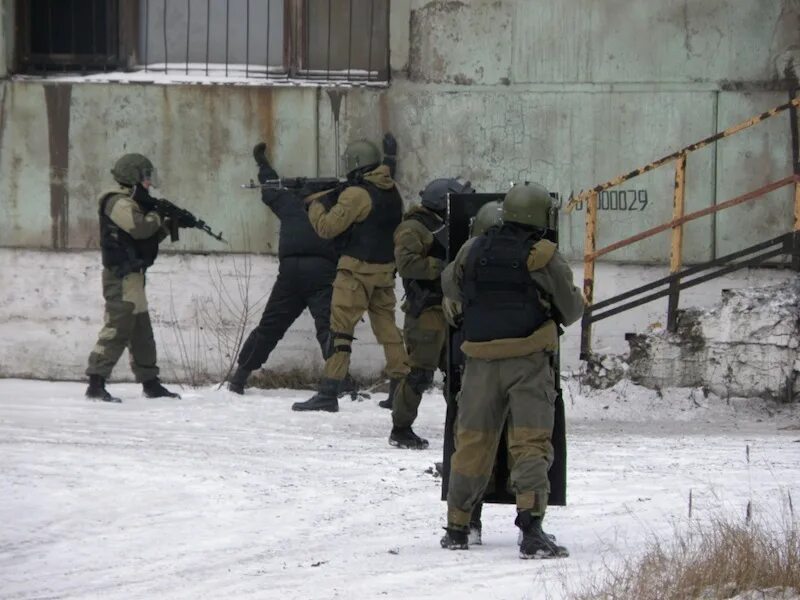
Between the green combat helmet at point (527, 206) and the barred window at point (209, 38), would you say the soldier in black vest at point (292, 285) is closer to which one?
the barred window at point (209, 38)

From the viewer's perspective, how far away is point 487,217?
787 centimetres

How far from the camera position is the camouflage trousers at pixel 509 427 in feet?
24.6

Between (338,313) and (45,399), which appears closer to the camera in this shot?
(338,313)

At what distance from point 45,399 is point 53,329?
4.04ft

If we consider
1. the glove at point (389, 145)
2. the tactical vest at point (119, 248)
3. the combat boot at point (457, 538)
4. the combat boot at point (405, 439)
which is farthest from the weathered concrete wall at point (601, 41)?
the combat boot at point (457, 538)

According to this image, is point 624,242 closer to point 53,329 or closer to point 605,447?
point 605,447

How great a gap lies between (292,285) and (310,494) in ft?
12.4

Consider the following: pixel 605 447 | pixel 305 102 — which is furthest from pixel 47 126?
pixel 605 447

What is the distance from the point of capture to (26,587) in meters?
7.33

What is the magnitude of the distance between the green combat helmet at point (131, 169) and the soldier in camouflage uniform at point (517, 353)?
5.16 metres

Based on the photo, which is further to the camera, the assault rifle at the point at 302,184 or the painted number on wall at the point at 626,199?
the painted number on wall at the point at 626,199

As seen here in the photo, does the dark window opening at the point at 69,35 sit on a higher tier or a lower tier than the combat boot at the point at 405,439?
higher

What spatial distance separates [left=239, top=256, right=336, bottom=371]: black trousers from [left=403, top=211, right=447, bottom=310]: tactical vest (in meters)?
2.50

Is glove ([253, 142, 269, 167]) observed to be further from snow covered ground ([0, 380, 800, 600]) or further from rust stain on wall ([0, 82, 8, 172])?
rust stain on wall ([0, 82, 8, 172])
